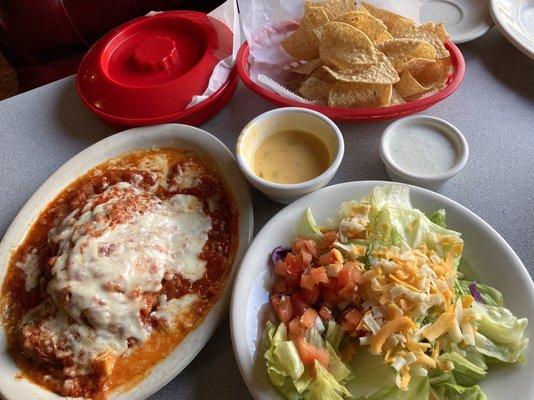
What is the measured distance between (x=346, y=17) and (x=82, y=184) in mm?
1070

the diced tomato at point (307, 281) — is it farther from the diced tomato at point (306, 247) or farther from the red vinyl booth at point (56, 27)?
the red vinyl booth at point (56, 27)

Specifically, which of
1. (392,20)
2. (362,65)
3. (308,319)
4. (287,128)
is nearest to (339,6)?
(392,20)

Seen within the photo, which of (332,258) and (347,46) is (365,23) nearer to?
(347,46)

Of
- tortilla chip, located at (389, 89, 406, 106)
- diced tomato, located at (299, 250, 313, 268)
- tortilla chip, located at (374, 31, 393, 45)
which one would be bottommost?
tortilla chip, located at (389, 89, 406, 106)

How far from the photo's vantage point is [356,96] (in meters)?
1.64

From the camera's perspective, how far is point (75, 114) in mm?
1893

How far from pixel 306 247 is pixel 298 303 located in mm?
148

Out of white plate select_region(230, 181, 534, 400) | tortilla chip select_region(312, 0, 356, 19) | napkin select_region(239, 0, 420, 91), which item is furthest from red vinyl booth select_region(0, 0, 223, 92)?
white plate select_region(230, 181, 534, 400)

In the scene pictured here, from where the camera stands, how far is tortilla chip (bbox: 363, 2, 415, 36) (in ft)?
5.75

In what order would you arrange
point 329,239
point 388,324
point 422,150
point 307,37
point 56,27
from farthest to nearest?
1. point 56,27
2. point 307,37
3. point 422,150
4. point 329,239
5. point 388,324

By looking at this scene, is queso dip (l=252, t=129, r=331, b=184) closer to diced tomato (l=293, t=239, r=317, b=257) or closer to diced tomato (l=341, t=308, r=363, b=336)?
diced tomato (l=293, t=239, r=317, b=257)

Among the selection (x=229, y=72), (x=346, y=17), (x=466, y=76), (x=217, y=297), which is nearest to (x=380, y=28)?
(x=346, y=17)

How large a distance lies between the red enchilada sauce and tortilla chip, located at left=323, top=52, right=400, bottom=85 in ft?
1.76

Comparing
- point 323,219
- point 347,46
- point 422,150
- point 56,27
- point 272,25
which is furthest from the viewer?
point 56,27
